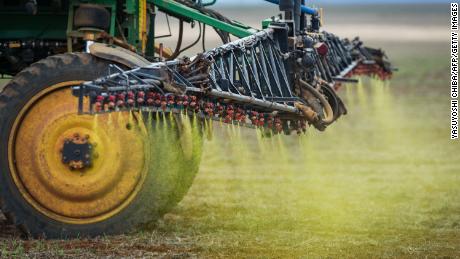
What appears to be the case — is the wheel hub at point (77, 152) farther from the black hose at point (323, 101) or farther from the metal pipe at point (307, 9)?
the metal pipe at point (307, 9)

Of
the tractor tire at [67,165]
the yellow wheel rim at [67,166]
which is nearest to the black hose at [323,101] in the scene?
the tractor tire at [67,165]

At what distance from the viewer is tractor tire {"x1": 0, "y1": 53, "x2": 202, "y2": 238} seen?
1397 centimetres

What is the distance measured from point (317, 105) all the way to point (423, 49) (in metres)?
61.5

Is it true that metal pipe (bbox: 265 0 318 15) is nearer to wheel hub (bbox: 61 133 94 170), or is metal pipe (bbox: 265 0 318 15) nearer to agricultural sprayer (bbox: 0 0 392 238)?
agricultural sprayer (bbox: 0 0 392 238)

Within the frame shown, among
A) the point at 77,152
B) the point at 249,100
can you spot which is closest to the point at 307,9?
the point at 249,100

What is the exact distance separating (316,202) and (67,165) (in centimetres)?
537

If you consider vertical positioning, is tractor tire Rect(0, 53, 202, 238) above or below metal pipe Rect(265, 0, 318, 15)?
below

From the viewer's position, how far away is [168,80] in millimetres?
13391

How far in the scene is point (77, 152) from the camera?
1388cm

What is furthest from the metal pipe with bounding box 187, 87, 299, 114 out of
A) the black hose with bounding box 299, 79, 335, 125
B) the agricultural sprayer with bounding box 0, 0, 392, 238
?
the black hose with bounding box 299, 79, 335, 125

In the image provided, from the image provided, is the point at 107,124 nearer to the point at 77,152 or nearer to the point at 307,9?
the point at 77,152

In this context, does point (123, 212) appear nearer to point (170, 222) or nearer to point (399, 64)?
point (170, 222)

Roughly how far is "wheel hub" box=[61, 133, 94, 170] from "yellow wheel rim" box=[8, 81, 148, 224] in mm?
74

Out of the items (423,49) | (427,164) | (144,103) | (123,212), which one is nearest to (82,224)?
(123,212)
